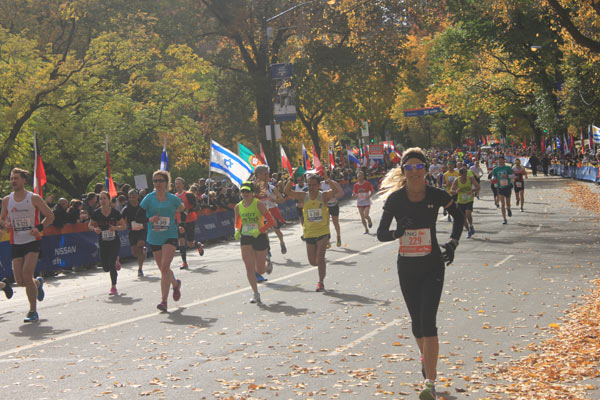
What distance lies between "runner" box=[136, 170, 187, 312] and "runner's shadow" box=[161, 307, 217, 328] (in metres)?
0.38

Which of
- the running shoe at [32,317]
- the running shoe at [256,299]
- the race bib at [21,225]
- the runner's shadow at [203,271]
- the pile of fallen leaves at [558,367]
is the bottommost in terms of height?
the pile of fallen leaves at [558,367]

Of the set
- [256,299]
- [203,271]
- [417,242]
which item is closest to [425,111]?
[203,271]

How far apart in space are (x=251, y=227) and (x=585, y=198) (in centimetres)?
2457

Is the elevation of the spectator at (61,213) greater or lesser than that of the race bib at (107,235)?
greater

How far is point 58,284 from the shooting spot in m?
16.5

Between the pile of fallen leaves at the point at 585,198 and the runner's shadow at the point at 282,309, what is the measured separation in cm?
1832

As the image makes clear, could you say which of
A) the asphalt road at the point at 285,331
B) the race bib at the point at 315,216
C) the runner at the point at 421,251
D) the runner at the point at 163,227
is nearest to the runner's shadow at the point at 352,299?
the asphalt road at the point at 285,331

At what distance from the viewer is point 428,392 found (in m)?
6.20

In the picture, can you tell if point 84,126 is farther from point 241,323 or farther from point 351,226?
point 241,323

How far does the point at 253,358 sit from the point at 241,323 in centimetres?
205

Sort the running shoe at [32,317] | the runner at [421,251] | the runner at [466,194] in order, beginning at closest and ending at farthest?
the runner at [421,251]
the running shoe at [32,317]
the runner at [466,194]

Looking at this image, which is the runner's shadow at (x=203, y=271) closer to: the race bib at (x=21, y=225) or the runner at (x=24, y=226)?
the runner at (x=24, y=226)

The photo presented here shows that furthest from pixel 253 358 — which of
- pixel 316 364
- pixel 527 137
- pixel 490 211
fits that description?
pixel 527 137

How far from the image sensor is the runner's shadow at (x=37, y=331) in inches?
388
